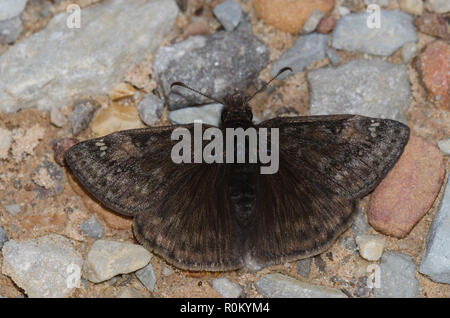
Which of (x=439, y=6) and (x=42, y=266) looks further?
(x=439, y=6)

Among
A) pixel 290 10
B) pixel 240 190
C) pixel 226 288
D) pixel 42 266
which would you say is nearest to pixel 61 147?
pixel 42 266

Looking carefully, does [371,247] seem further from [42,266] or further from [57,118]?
[57,118]

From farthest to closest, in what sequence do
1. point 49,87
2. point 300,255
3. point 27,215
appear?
1. point 49,87
2. point 27,215
3. point 300,255

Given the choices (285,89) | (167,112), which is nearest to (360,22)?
(285,89)

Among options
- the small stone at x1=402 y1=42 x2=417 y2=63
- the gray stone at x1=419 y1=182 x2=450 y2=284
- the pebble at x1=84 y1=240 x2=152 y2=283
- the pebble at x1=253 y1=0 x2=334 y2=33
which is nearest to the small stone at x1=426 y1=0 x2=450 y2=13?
the small stone at x1=402 y1=42 x2=417 y2=63

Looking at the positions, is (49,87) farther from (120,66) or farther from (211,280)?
(211,280)

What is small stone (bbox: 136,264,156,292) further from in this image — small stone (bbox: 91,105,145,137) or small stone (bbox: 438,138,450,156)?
small stone (bbox: 438,138,450,156)
